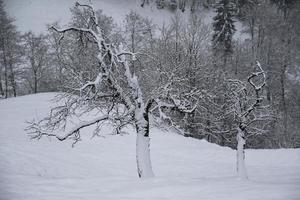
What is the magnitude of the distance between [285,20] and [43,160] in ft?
153

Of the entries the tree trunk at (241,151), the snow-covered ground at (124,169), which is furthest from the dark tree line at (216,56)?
the tree trunk at (241,151)

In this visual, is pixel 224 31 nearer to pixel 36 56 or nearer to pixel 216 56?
pixel 216 56

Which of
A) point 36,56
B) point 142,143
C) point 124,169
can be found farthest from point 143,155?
point 36,56

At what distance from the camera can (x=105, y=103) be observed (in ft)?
53.4

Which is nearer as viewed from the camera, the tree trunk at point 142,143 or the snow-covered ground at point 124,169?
the snow-covered ground at point 124,169

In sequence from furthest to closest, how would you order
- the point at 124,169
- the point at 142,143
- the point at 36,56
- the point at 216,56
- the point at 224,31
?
the point at 224,31 < the point at 36,56 < the point at 216,56 < the point at 124,169 < the point at 142,143

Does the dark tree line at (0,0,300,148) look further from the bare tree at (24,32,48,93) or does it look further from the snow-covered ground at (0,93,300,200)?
the snow-covered ground at (0,93,300,200)

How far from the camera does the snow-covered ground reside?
1243 cm

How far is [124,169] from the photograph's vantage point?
24.1m

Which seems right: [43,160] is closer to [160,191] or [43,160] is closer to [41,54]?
[160,191]

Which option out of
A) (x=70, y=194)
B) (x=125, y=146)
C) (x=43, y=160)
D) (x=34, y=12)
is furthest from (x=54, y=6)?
(x=70, y=194)

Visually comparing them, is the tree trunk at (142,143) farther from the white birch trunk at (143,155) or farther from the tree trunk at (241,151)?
the tree trunk at (241,151)

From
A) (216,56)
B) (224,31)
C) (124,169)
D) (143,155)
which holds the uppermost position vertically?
(224,31)

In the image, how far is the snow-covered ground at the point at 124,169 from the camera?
1243 cm
